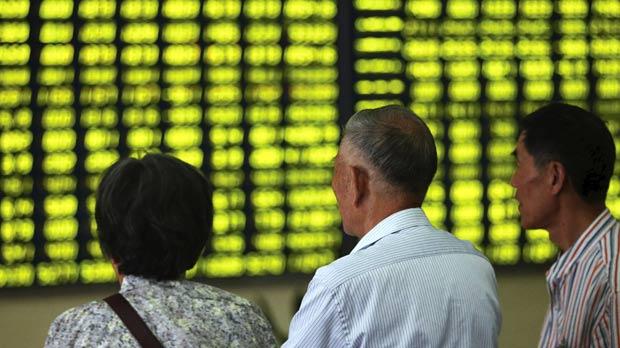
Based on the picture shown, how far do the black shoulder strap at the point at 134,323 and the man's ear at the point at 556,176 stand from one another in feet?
2.63

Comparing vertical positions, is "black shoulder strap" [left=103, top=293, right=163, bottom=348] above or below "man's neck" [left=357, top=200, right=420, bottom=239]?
below

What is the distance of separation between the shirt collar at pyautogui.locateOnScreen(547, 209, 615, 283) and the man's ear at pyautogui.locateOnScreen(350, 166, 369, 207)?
1.77 ft

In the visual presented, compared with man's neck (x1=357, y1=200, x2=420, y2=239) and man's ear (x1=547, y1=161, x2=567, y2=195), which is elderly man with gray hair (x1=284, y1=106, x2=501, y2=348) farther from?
man's ear (x1=547, y1=161, x2=567, y2=195)

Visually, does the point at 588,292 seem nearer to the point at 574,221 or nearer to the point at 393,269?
the point at 574,221

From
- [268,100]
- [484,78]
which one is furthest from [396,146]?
[484,78]

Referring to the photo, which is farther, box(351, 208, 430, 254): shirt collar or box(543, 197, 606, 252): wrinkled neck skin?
box(543, 197, 606, 252): wrinkled neck skin

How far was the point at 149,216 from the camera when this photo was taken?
154 centimetres

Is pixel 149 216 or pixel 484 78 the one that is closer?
pixel 149 216

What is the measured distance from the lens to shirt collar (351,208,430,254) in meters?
1.48

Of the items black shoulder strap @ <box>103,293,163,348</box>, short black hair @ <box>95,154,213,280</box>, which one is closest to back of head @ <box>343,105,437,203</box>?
short black hair @ <box>95,154,213,280</box>

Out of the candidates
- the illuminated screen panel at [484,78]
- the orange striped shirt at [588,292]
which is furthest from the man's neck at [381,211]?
the illuminated screen panel at [484,78]

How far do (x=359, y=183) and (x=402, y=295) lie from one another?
0.16m

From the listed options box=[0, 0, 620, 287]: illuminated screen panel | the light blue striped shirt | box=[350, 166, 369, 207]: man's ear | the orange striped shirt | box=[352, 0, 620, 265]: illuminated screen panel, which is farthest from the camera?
box=[352, 0, 620, 265]: illuminated screen panel

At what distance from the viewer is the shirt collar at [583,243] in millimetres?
1897
